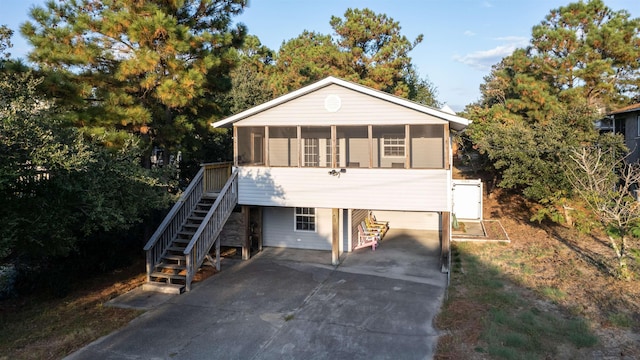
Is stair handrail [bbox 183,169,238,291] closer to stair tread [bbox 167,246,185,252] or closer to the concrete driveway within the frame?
stair tread [bbox 167,246,185,252]

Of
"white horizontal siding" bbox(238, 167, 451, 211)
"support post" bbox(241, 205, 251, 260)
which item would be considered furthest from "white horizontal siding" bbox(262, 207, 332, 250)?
"white horizontal siding" bbox(238, 167, 451, 211)

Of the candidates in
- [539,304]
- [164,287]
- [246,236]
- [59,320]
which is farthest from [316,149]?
[59,320]

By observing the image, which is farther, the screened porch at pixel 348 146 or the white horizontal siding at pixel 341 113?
the screened porch at pixel 348 146

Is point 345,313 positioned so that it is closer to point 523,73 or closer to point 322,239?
point 322,239

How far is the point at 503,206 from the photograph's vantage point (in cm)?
2133

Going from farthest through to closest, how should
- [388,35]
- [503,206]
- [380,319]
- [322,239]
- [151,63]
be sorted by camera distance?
[388,35]
[503,206]
[322,239]
[151,63]
[380,319]

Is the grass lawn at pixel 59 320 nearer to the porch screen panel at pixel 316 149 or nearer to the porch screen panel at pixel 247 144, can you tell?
the porch screen panel at pixel 247 144

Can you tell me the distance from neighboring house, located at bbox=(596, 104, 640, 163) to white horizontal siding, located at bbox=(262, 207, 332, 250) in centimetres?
1570

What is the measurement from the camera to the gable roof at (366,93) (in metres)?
11.1

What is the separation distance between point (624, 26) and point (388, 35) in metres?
13.1

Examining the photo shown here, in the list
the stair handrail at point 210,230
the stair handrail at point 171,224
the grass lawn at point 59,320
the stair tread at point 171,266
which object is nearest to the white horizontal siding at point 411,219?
the stair handrail at point 210,230

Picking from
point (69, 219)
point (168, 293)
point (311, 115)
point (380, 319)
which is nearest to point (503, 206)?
point (311, 115)

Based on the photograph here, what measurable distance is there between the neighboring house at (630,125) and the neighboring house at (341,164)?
1361cm

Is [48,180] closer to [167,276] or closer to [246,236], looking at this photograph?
[167,276]
